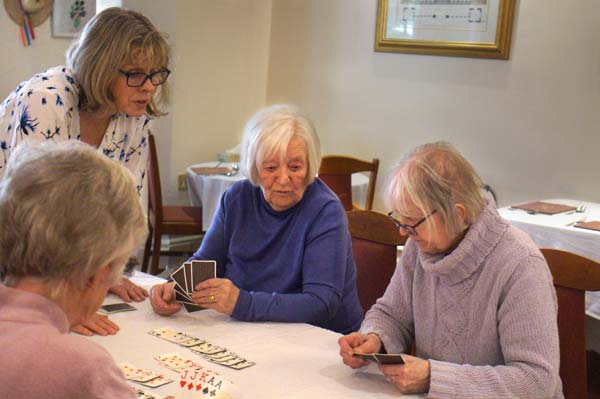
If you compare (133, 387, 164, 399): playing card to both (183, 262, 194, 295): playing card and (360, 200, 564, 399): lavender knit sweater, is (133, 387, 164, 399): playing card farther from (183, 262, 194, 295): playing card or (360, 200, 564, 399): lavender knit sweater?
(360, 200, 564, 399): lavender knit sweater

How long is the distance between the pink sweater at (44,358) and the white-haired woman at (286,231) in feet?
3.73

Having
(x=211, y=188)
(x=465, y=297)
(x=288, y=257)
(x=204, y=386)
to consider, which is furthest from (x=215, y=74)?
(x=204, y=386)

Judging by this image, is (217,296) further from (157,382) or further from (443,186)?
(443,186)

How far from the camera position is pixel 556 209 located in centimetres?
434

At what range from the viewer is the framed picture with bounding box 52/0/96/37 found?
5.71 metres

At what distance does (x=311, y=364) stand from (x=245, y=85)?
4.97m

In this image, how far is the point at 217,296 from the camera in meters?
2.31

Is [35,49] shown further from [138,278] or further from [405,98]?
[138,278]

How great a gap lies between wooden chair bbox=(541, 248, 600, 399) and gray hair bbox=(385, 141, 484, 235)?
482 millimetres

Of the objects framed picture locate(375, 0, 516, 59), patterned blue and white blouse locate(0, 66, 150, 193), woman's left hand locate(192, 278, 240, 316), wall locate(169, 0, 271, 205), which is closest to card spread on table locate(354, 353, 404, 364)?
woman's left hand locate(192, 278, 240, 316)

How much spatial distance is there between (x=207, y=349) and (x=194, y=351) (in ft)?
0.12

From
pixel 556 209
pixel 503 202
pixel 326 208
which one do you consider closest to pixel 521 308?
pixel 326 208

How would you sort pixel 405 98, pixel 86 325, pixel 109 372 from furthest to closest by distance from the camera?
pixel 405 98 < pixel 86 325 < pixel 109 372

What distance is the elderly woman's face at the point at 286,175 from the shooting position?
255cm
